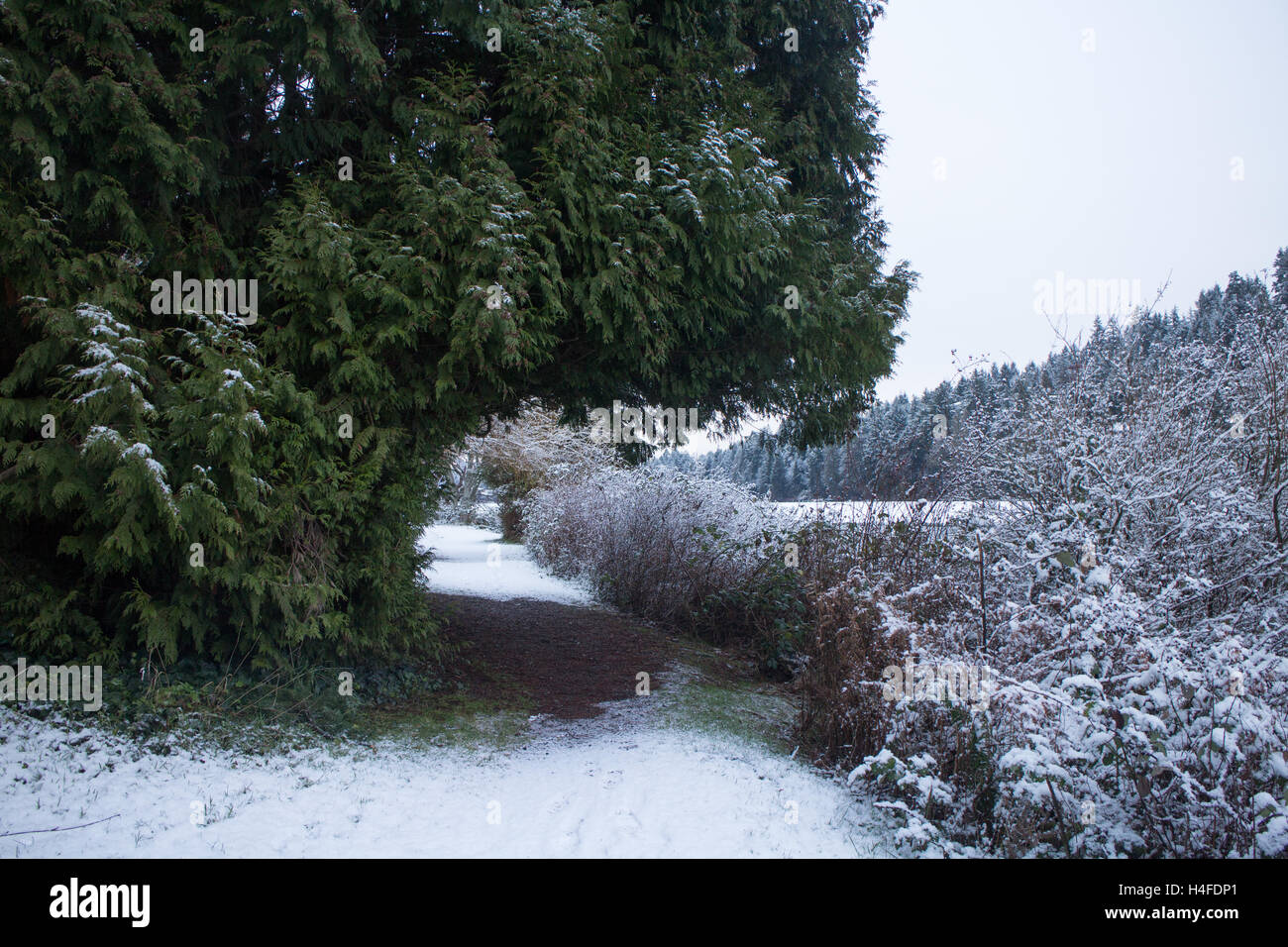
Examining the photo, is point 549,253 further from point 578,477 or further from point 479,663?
point 578,477

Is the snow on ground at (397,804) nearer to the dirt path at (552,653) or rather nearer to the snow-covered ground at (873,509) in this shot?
the dirt path at (552,653)

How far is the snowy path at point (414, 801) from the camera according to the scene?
3.56 metres

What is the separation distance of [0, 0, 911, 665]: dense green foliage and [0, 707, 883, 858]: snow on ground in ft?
2.97

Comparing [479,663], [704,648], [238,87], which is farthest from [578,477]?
[238,87]

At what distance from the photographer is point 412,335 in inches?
202

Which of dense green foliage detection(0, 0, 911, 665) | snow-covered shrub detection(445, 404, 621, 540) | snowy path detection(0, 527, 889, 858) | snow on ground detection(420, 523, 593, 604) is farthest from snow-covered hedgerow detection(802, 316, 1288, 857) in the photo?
snow-covered shrub detection(445, 404, 621, 540)

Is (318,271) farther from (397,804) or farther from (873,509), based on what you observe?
(873,509)

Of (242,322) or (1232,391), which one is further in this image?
(1232,391)

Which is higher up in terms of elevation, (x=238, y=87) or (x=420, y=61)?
(x=420, y=61)

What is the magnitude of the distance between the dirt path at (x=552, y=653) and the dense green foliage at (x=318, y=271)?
129 cm

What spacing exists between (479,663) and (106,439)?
4067 mm

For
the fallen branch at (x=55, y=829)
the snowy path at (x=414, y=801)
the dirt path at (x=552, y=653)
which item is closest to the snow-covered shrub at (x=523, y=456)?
the dirt path at (x=552, y=653)

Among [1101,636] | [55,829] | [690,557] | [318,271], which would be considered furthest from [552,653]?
[1101,636]

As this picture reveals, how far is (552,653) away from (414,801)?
12.7ft
